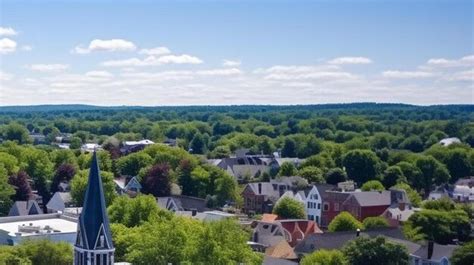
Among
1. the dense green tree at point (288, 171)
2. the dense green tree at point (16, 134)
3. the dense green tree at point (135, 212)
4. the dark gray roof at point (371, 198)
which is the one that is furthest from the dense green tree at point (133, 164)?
the dense green tree at point (16, 134)

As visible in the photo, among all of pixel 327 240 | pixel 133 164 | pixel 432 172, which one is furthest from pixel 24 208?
pixel 432 172

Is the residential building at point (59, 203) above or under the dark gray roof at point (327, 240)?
under

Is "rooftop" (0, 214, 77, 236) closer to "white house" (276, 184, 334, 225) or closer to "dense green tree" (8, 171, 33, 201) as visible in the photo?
"dense green tree" (8, 171, 33, 201)

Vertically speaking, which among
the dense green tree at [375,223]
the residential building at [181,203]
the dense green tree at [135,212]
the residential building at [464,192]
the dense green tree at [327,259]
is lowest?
the residential building at [464,192]

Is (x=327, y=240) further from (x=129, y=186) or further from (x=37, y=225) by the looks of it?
(x=129, y=186)

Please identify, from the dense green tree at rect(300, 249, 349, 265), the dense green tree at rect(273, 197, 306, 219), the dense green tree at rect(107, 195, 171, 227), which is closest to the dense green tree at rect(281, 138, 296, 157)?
the dense green tree at rect(273, 197, 306, 219)

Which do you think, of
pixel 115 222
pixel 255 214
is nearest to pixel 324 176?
pixel 255 214

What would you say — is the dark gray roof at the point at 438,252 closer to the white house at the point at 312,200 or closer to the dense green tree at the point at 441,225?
the dense green tree at the point at 441,225

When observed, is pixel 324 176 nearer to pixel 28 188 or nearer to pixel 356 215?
pixel 356 215
